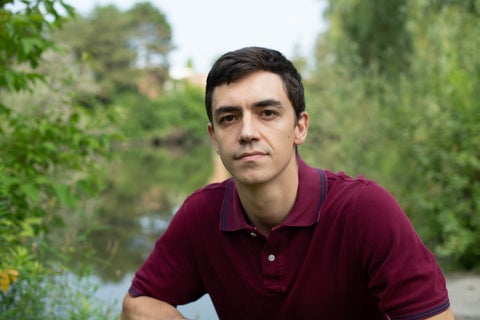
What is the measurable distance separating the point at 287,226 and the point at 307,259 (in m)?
0.14

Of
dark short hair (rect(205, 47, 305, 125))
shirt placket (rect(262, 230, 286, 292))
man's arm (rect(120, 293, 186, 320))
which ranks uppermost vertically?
dark short hair (rect(205, 47, 305, 125))

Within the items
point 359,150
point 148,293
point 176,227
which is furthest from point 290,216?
point 359,150

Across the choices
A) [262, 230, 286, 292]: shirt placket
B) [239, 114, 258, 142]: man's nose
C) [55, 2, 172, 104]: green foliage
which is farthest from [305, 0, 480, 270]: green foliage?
[55, 2, 172, 104]: green foliage

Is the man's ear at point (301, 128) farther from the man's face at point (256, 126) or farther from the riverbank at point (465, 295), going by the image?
the riverbank at point (465, 295)

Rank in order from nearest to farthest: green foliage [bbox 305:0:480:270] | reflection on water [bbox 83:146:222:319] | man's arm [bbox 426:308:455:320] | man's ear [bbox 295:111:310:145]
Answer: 1. man's arm [bbox 426:308:455:320]
2. man's ear [bbox 295:111:310:145]
3. reflection on water [bbox 83:146:222:319]
4. green foliage [bbox 305:0:480:270]

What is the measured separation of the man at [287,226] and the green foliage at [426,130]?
15.7 feet

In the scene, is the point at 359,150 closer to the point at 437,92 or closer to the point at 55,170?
the point at 437,92

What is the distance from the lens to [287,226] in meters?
2.06

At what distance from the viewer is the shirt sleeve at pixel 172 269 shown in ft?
Result: 7.87

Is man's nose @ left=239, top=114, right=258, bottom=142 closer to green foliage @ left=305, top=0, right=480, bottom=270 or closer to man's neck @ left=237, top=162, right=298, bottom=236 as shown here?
man's neck @ left=237, top=162, right=298, bottom=236

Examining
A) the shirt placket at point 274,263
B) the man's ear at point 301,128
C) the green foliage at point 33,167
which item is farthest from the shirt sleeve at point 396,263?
the green foliage at point 33,167

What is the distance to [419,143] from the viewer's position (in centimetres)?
739

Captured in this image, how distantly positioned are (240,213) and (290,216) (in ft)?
0.74

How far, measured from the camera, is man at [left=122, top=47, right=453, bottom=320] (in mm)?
1880
